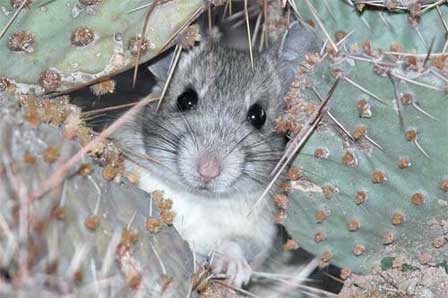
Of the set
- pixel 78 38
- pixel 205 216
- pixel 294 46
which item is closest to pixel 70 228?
pixel 78 38

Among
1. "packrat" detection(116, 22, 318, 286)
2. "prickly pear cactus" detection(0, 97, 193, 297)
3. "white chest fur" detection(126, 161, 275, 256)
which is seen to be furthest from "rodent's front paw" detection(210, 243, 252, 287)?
"prickly pear cactus" detection(0, 97, 193, 297)

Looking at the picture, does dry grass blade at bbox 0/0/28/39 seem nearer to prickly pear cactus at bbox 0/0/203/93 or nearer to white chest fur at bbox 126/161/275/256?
prickly pear cactus at bbox 0/0/203/93

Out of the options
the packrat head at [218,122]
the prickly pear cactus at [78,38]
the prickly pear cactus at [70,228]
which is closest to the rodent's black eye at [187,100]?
the packrat head at [218,122]

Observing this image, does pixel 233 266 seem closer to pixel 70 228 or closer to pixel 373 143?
pixel 373 143

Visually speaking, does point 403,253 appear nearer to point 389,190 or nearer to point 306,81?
point 389,190

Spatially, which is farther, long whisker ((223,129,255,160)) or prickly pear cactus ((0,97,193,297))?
long whisker ((223,129,255,160))

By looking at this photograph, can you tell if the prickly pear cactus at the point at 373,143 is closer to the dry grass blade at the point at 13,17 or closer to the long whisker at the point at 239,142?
the long whisker at the point at 239,142
